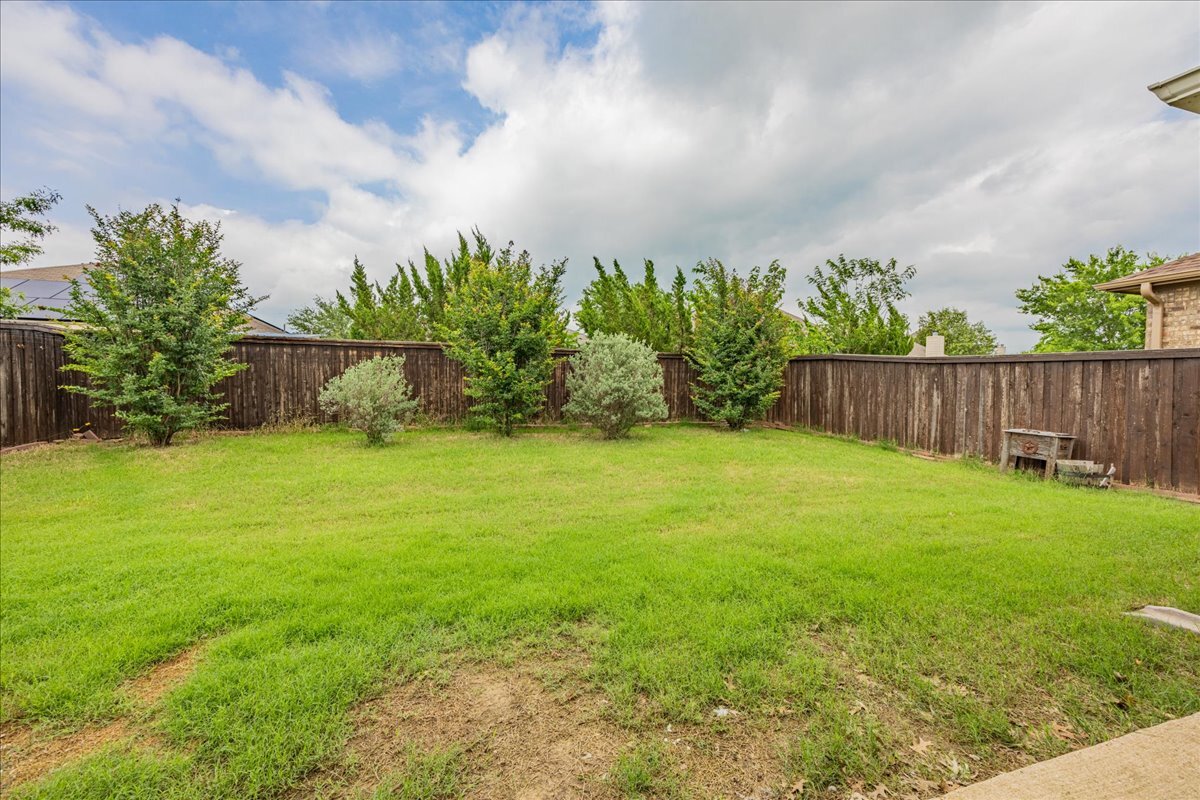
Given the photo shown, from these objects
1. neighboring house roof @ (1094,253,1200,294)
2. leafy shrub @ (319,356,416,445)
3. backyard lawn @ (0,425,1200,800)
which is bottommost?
backyard lawn @ (0,425,1200,800)

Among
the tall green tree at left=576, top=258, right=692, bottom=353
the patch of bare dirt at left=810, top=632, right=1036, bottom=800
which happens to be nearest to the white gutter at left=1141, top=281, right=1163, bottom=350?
the tall green tree at left=576, top=258, right=692, bottom=353

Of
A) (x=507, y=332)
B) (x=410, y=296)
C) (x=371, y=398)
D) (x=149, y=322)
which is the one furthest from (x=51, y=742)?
(x=410, y=296)

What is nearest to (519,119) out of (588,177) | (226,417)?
(588,177)

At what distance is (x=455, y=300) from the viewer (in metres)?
8.88

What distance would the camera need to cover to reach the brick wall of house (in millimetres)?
7949

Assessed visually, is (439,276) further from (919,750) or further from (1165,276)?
(1165,276)

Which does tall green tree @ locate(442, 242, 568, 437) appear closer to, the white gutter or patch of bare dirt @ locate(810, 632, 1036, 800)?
patch of bare dirt @ locate(810, 632, 1036, 800)

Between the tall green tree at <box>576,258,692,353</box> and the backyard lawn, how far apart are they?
7.93m

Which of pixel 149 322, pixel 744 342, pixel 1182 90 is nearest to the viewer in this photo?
pixel 1182 90

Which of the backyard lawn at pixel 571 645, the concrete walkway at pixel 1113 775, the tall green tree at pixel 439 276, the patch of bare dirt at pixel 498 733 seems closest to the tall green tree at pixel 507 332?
the tall green tree at pixel 439 276

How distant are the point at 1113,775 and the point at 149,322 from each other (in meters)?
9.39

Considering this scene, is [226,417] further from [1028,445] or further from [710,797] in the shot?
[1028,445]

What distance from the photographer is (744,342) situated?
9.85 metres

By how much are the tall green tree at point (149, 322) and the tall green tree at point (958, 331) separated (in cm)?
2782
